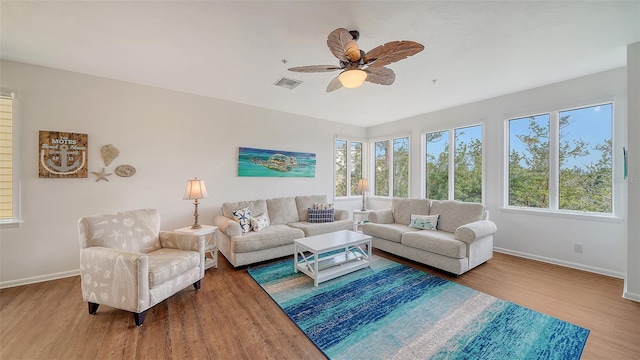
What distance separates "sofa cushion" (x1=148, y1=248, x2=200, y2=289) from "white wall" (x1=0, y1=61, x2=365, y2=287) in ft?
4.41

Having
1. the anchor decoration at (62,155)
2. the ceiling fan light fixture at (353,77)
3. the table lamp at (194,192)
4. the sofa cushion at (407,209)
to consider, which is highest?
the ceiling fan light fixture at (353,77)

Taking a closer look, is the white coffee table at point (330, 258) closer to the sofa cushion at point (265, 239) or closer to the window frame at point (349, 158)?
the sofa cushion at point (265, 239)

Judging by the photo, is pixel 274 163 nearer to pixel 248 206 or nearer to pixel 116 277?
pixel 248 206

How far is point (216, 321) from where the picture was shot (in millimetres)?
2102

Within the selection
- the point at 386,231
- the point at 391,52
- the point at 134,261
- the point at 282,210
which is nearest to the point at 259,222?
the point at 282,210

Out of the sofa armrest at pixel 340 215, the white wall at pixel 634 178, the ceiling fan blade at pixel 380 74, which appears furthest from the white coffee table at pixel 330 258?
the white wall at pixel 634 178

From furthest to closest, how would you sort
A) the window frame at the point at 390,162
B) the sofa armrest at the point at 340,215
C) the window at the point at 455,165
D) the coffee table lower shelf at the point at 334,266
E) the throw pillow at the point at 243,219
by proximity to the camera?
the window frame at the point at 390,162 < the sofa armrest at the point at 340,215 < the window at the point at 455,165 < the throw pillow at the point at 243,219 < the coffee table lower shelf at the point at 334,266

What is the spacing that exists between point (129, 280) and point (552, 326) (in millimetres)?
3677

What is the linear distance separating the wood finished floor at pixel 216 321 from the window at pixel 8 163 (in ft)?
2.97

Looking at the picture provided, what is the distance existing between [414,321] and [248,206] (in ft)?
9.62

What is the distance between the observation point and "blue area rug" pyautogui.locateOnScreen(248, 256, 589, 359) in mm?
1754

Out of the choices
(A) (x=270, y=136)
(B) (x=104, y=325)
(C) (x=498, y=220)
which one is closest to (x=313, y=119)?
(A) (x=270, y=136)

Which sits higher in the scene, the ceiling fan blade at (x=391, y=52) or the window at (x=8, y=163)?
the ceiling fan blade at (x=391, y=52)

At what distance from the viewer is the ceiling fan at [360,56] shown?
1788 mm
